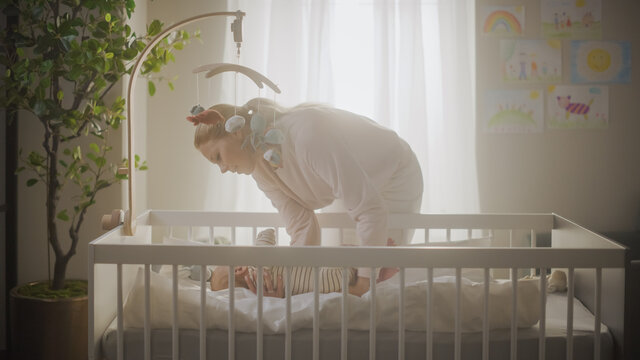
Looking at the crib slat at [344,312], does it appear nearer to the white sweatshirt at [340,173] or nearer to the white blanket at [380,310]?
the white blanket at [380,310]

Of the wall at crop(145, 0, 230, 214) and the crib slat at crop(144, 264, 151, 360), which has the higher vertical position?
the wall at crop(145, 0, 230, 214)

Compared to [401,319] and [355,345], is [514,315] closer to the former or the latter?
[401,319]

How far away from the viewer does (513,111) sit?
3018 mm

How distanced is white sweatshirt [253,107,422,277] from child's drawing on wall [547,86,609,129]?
131cm

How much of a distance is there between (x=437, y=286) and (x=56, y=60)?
5.02ft

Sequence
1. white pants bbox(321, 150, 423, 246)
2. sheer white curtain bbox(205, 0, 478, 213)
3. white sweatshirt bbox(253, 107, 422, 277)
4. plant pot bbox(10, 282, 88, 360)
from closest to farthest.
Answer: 1. white sweatshirt bbox(253, 107, 422, 277)
2. white pants bbox(321, 150, 423, 246)
3. plant pot bbox(10, 282, 88, 360)
4. sheer white curtain bbox(205, 0, 478, 213)

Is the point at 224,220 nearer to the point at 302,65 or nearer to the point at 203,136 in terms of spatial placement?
the point at 203,136

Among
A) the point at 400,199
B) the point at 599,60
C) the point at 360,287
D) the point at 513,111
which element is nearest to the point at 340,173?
the point at 360,287

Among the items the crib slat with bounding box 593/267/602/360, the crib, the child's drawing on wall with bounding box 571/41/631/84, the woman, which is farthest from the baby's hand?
the child's drawing on wall with bounding box 571/41/631/84

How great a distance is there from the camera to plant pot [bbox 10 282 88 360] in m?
2.14

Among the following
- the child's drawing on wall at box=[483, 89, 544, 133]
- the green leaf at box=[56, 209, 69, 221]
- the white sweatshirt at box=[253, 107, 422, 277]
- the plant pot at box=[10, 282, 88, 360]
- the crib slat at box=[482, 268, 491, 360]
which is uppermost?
the child's drawing on wall at box=[483, 89, 544, 133]

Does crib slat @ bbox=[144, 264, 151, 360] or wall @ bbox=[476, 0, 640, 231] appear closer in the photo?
crib slat @ bbox=[144, 264, 151, 360]

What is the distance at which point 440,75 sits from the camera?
9.74 ft

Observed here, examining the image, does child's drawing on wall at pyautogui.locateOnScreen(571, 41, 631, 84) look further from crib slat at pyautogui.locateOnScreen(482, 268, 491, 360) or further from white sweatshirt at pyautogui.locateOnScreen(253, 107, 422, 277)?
crib slat at pyautogui.locateOnScreen(482, 268, 491, 360)
